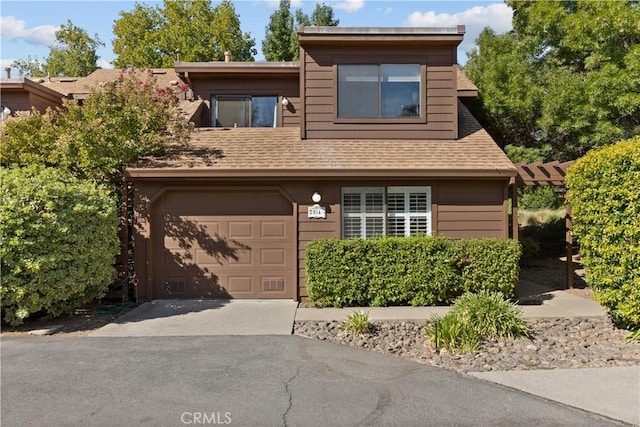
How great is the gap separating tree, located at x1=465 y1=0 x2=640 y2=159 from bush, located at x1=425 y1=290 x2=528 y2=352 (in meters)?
7.22

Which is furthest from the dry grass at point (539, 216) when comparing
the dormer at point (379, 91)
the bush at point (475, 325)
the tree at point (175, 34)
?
the tree at point (175, 34)

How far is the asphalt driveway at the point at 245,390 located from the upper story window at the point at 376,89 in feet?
18.3

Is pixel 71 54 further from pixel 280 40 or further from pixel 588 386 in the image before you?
pixel 588 386

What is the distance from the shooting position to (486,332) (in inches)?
227

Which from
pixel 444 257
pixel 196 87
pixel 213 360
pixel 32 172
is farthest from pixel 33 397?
pixel 196 87

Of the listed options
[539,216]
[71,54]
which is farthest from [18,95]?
[71,54]

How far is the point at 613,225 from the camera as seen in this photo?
5875 mm

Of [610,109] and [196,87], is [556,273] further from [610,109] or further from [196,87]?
[196,87]

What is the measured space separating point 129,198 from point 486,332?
681 cm

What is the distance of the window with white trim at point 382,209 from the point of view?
8422mm

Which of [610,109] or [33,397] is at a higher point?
[610,109]

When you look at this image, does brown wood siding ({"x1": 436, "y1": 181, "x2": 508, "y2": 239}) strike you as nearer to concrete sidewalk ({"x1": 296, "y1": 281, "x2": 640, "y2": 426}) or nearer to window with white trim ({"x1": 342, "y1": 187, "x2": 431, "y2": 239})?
window with white trim ({"x1": 342, "y1": 187, "x2": 431, "y2": 239})

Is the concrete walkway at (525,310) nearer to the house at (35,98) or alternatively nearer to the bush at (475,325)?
the bush at (475,325)

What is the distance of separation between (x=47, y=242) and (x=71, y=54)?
30.4 m
